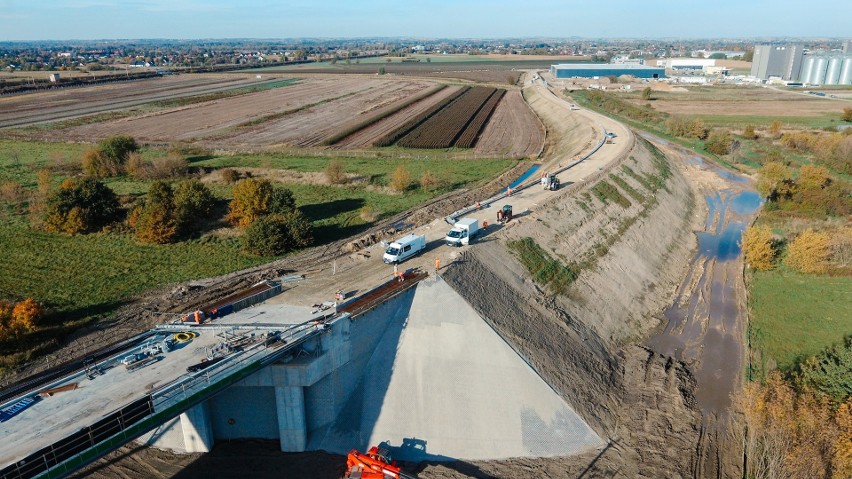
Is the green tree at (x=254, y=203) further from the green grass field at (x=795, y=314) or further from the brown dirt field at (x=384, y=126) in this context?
the green grass field at (x=795, y=314)

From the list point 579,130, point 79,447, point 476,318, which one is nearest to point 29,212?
point 79,447

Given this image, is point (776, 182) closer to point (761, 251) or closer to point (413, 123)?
point (761, 251)

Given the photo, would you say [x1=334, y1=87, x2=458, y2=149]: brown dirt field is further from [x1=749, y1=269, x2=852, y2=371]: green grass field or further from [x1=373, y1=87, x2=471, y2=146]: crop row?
[x1=749, y1=269, x2=852, y2=371]: green grass field

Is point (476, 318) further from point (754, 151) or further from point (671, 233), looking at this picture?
point (754, 151)

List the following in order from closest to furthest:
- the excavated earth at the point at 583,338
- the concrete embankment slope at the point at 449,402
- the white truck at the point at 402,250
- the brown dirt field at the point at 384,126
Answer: the excavated earth at the point at 583,338 → the concrete embankment slope at the point at 449,402 → the white truck at the point at 402,250 → the brown dirt field at the point at 384,126

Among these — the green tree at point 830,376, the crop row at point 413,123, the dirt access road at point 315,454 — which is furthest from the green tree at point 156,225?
the crop row at point 413,123

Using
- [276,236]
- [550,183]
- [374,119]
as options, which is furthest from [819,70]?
[276,236]

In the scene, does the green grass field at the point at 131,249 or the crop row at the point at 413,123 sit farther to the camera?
the crop row at the point at 413,123
